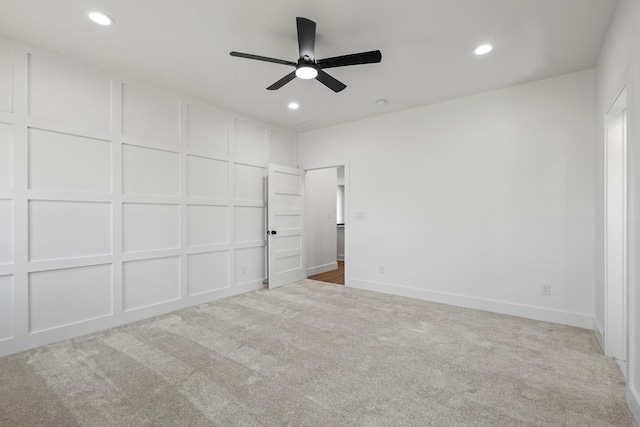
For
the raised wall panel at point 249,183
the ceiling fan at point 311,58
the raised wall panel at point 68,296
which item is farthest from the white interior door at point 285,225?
the ceiling fan at point 311,58

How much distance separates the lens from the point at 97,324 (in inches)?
117

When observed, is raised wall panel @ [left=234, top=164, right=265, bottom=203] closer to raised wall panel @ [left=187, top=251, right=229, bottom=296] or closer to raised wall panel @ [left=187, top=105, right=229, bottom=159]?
raised wall panel @ [left=187, top=105, right=229, bottom=159]

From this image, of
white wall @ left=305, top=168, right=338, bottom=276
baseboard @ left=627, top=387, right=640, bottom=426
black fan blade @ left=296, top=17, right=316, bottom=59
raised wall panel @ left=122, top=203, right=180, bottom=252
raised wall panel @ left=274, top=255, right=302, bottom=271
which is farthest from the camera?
white wall @ left=305, top=168, right=338, bottom=276

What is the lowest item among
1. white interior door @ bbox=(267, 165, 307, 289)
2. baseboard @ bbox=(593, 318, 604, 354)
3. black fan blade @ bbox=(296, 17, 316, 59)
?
baseboard @ bbox=(593, 318, 604, 354)

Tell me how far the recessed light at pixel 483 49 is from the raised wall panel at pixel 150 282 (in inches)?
156

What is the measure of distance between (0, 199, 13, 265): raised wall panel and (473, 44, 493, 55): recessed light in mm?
4353

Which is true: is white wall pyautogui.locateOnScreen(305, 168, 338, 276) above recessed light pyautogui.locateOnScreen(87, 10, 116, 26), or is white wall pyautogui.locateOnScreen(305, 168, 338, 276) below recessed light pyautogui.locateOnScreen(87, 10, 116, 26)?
below

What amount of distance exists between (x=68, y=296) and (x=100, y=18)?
8.15 feet

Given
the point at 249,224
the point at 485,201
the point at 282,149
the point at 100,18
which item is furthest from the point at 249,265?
the point at 485,201

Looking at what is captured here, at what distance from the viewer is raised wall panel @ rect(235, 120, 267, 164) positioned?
14.5 feet

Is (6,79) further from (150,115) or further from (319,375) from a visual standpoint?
(319,375)

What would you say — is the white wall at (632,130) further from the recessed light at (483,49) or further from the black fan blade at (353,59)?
the black fan blade at (353,59)

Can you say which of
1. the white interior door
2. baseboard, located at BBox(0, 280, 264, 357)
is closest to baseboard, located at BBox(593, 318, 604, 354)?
the white interior door

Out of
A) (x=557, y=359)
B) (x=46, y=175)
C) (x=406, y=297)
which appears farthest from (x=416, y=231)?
(x=46, y=175)
